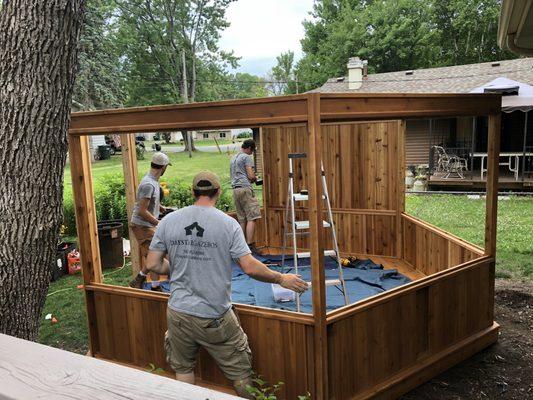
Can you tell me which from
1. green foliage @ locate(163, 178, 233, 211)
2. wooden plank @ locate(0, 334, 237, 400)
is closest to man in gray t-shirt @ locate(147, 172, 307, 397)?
wooden plank @ locate(0, 334, 237, 400)

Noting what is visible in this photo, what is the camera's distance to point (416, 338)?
429 cm

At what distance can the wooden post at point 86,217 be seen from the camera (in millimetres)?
4488

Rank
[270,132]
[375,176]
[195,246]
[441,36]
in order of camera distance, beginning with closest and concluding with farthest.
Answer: [195,246], [375,176], [270,132], [441,36]

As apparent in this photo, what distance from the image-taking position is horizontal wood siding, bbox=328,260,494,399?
3754 mm

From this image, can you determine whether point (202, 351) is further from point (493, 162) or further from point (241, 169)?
point (241, 169)

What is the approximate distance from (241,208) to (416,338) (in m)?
4.36

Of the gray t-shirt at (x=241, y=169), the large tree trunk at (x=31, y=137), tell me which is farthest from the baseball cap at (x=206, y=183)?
the gray t-shirt at (x=241, y=169)

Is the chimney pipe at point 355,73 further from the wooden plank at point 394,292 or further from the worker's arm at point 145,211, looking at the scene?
the wooden plank at point 394,292

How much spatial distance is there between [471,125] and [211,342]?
16234 mm

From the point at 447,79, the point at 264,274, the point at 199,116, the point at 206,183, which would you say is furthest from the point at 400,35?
the point at 264,274

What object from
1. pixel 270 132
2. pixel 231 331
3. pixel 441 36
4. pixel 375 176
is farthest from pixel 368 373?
pixel 441 36

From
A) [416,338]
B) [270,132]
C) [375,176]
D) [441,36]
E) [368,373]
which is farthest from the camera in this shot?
[441,36]

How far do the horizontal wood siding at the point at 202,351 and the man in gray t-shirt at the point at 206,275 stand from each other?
0.39m

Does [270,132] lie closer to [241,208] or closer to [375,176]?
[241,208]
